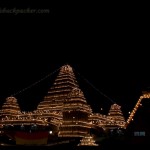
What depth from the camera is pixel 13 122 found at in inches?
1741

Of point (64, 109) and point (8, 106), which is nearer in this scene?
point (64, 109)

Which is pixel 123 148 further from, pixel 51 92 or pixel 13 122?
pixel 51 92

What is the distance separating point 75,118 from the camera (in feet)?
137

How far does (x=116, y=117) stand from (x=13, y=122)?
58.8 feet

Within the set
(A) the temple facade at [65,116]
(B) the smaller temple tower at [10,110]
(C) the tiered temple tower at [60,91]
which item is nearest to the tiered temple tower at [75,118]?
(A) the temple facade at [65,116]

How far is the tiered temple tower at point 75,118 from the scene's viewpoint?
40938 millimetres

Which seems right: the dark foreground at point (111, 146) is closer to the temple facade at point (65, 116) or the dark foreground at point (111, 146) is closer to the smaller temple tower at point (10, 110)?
the temple facade at point (65, 116)

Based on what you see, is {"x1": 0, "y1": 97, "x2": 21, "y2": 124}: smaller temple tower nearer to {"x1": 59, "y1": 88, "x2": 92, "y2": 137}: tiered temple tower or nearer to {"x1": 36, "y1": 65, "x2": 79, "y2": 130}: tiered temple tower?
{"x1": 36, "y1": 65, "x2": 79, "y2": 130}: tiered temple tower

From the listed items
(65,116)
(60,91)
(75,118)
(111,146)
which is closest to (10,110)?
(60,91)

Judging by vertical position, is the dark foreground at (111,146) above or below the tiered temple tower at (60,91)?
below

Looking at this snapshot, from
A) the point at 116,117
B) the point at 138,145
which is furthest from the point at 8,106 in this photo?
the point at 138,145

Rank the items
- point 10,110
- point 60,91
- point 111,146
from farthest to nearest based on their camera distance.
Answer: point 10,110, point 60,91, point 111,146

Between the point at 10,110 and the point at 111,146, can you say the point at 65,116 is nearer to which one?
the point at 10,110

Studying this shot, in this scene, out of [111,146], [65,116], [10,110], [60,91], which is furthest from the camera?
[10,110]
